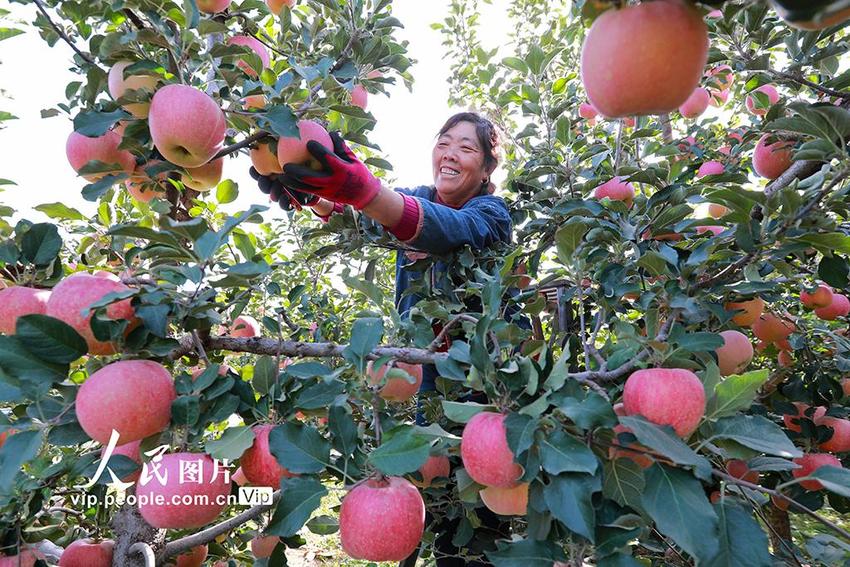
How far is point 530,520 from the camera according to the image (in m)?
0.99

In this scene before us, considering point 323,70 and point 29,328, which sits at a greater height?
point 323,70

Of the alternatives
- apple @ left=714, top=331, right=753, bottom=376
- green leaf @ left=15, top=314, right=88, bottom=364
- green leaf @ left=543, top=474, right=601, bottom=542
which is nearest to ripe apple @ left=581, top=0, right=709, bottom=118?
green leaf @ left=543, top=474, right=601, bottom=542

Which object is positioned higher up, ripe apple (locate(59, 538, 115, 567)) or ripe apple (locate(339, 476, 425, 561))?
ripe apple (locate(339, 476, 425, 561))

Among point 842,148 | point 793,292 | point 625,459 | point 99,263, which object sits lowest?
point 793,292

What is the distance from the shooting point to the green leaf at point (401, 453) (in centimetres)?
98

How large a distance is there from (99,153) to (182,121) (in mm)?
405

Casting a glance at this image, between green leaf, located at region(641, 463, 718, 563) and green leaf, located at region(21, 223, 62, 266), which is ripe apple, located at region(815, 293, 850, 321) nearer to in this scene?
green leaf, located at region(641, 463, 718, 563)

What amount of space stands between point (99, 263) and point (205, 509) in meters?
0.90

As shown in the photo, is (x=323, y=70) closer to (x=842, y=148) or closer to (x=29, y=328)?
(x=29, y=328)

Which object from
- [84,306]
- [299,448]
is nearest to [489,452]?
[299,448]

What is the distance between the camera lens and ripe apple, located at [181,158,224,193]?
63.3 inches

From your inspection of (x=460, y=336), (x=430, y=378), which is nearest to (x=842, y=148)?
(x=460, y=336)

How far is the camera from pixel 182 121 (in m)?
1.27

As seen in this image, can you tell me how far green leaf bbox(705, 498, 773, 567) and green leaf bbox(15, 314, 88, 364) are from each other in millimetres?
1168
